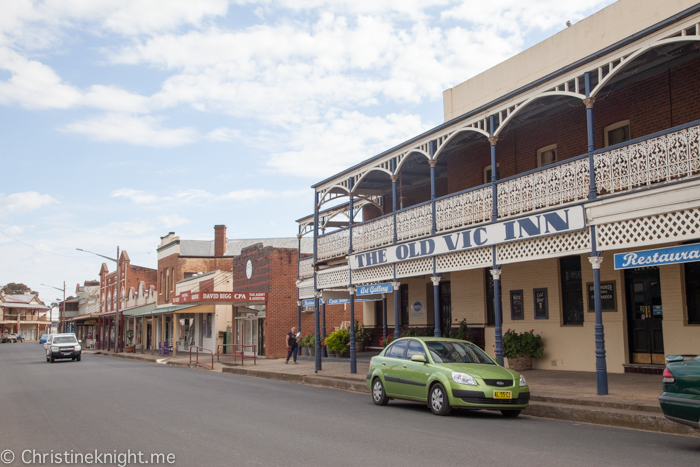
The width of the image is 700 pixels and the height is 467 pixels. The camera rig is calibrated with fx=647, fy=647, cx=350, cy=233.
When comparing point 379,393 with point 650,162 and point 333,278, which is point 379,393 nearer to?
point 650,162

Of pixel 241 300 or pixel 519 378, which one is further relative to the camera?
pixel 241 300

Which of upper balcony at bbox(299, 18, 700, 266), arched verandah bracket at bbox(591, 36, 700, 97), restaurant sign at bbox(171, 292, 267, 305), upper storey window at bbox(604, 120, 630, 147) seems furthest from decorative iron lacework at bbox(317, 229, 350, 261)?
arched verandah bracket at bbox(591, 36, 700, 97)

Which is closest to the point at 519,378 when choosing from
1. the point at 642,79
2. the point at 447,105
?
the point at 642,79

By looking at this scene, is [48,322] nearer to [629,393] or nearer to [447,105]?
[447,105]

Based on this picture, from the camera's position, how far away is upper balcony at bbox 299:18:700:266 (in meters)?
11.6

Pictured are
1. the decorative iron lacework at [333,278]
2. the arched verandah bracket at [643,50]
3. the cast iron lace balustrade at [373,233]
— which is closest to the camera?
the arched verandah bracket at [643,50]

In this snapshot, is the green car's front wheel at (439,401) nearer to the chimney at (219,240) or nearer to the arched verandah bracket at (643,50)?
the arched verandah bracket at (643,50)

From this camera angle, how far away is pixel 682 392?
762 cm

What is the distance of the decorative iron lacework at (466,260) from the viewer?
1536 centimetres

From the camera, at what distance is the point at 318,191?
75.7ft

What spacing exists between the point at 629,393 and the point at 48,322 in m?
138

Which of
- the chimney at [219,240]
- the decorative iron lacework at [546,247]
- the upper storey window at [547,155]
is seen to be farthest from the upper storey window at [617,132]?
the chimney at [219,240]

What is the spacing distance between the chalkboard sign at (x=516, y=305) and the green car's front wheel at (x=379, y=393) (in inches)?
276

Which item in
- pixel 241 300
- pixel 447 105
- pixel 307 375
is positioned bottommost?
pixel 307 375
